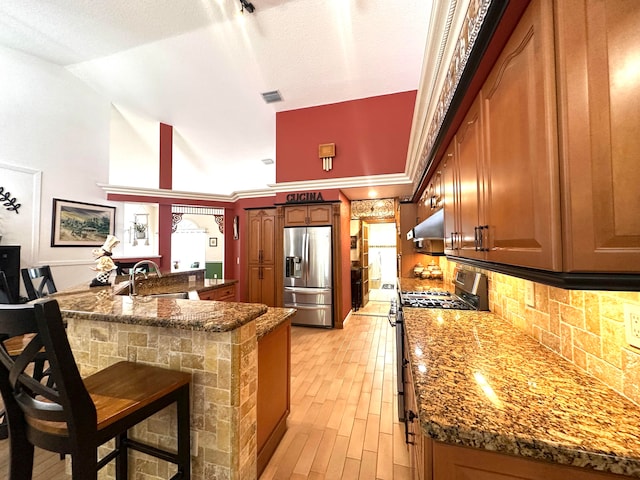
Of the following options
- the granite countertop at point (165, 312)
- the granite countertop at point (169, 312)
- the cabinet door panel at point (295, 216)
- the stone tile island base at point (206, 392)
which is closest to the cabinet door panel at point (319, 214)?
the cabinet door panel at point (295, 216)

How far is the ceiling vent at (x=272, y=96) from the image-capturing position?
164 inches

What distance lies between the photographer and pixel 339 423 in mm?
1908

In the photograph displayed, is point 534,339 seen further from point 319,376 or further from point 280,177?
point 280,177

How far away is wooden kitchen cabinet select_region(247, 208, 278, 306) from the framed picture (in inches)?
111

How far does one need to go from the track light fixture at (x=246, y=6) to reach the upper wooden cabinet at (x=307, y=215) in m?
2.63

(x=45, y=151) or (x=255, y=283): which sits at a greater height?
(x=45, y=151)

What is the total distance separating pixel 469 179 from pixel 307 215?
10.7 feet

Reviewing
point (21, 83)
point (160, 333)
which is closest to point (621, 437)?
point (160, 333)

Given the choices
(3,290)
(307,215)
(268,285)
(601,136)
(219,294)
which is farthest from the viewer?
(268,285)

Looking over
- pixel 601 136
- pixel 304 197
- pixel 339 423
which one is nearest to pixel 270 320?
pixel 339 423

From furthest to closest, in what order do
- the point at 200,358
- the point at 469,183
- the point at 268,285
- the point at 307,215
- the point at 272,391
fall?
the point at 268,285 → the point at 307,215 → the point at 272,391 → the point at 469,183 → the point at 200,358

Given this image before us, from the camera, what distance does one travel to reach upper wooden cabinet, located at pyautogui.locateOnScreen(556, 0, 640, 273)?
543mm

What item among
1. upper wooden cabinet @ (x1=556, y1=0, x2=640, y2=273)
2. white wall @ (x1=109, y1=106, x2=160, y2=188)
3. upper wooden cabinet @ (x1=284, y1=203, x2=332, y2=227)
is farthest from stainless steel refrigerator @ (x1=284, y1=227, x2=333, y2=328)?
white wall @ (x1=109, y1=106, x2=160, y2=188)

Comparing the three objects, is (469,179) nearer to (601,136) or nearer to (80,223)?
(601,136)
